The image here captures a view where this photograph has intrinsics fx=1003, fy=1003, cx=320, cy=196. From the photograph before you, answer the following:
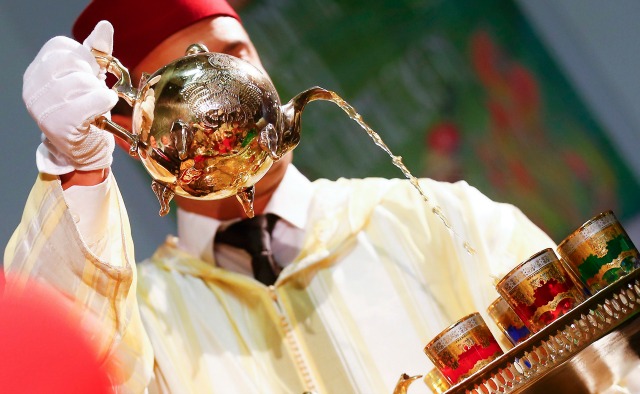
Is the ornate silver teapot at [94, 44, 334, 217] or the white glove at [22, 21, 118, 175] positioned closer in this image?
the ornate silver teapot at [94, 44, 334, 217]

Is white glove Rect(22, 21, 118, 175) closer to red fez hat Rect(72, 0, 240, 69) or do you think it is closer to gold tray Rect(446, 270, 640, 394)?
red fez hat Rect(72, 0, 240, 69)

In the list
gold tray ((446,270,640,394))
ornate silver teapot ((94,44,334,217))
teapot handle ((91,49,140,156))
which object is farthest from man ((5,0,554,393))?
gold tray ((446,270,640,394))

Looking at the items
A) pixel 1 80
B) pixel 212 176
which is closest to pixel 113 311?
pixel 212 176

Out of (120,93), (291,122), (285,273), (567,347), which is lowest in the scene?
(567,347)

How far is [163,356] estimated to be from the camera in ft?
4.91

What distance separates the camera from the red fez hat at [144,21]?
1647 mm

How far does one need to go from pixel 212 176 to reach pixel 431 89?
102 centimetres

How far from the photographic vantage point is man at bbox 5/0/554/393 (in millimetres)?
1395

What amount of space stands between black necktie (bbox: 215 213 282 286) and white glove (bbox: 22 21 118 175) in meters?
0.40

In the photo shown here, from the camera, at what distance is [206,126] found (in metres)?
1.07

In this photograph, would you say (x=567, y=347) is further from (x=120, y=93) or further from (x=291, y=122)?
(x=120, y=93)

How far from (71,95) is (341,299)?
57 cm

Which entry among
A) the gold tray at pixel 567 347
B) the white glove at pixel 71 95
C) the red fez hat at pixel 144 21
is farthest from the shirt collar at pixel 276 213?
the gold tray at pixel 567 347

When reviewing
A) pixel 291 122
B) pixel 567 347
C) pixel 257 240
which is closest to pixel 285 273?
pixel 257 240
